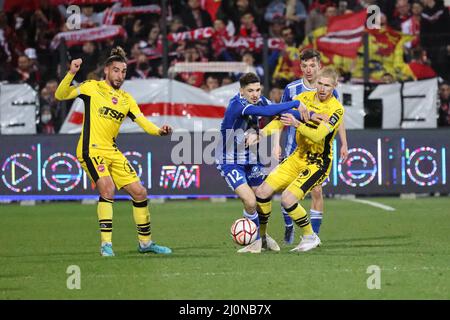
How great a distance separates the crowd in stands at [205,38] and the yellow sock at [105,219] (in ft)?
26.4

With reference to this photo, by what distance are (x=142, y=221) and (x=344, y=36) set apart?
30.5 ft

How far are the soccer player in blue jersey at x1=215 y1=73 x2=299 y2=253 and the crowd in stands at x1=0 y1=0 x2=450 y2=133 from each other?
7559mm

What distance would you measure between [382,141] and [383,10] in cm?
362

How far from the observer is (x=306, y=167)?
1123 centimetres

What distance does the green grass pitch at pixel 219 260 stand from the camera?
8.38 m

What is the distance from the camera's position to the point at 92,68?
63.9ft

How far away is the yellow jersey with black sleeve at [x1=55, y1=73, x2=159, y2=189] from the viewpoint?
11.3 metres

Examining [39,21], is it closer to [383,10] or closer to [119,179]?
[383,10]

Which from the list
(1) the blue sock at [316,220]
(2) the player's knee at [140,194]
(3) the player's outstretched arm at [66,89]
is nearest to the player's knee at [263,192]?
(1) the blue sock at [316,220]

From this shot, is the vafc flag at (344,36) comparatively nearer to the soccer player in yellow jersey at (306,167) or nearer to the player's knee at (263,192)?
the soccer player in yellow jersey at (306,167)

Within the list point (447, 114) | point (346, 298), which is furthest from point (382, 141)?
point (346, 298)

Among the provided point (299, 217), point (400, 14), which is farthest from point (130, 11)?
point (299, 217)

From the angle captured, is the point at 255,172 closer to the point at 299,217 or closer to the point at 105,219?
the point at 299,217

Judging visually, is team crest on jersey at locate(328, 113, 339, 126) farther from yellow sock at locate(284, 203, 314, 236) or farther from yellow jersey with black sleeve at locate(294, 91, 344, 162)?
yellow sock at locate(284, 203, 314, 236)
